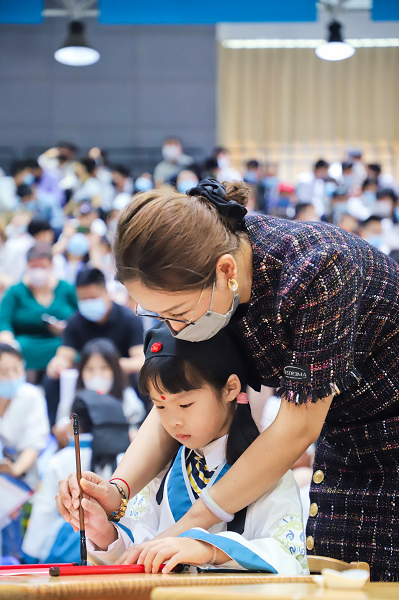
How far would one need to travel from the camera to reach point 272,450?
1.12 meters

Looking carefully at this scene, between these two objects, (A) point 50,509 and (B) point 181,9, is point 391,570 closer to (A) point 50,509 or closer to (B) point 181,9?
(A) point 50,509

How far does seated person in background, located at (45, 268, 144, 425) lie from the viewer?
352cm

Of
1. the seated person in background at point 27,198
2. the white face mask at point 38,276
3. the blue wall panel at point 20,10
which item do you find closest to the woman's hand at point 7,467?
the white face mask at point 38,276

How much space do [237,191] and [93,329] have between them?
242 centimetres

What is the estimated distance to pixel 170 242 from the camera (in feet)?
3.61

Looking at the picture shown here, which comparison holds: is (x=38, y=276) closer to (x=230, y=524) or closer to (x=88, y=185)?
(x=230, y=524)

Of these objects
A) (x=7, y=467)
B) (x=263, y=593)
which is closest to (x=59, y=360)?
(x=7, y=467)

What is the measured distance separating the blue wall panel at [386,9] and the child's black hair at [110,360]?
3.30 m

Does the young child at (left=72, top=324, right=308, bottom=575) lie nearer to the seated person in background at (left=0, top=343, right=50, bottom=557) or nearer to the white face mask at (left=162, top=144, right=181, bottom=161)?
the seated person in background at (left=0, top=343, right=50, bottom=557)

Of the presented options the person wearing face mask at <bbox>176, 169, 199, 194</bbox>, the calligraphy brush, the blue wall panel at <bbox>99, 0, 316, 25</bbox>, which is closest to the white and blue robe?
the calligraphy brush

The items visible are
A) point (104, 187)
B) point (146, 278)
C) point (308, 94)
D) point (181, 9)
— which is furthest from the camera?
point (308, 94)

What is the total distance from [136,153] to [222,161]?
2.36 meters

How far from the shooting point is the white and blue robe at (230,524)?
3.48 ft

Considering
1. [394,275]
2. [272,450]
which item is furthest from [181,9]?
[272,450]
